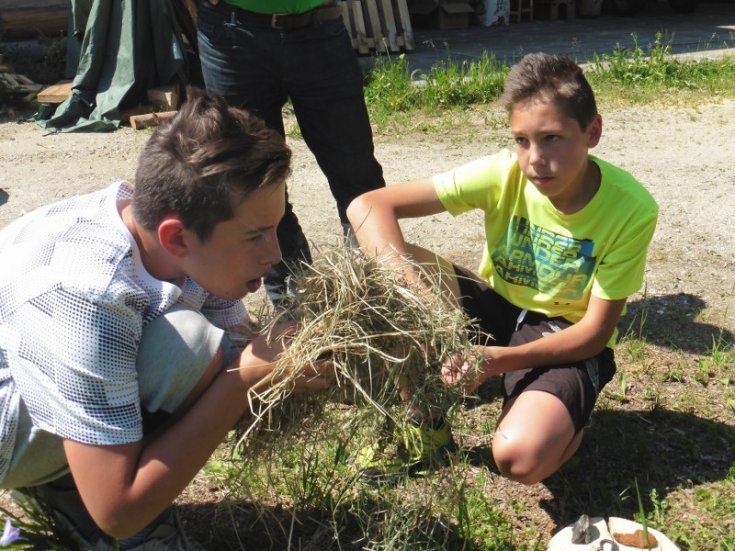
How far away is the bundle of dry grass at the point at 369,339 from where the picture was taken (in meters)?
2.06

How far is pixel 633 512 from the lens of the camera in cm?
270

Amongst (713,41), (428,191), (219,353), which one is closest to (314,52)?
(428,191)

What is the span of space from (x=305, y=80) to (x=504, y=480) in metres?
1.76

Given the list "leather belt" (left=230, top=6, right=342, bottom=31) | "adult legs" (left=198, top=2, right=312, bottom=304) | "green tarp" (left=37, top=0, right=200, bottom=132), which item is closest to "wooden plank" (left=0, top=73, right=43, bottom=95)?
"green tarp" (left=37, top=0, right=200, bottom=132)

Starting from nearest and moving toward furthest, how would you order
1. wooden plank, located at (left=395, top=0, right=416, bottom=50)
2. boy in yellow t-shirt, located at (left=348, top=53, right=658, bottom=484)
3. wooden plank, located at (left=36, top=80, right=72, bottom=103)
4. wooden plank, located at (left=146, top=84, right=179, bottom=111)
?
boy in yellow t-shirt, located at (left=348, top=53, right=658, bottom=484)
wooden plank, located at (left=146, top=84, right=179, bottom=111)
wooden plank, located at (left=36, top=80, right=72, bottom=103)
wooden plank, located at (left=395, top=0, right=416, bottom=50)

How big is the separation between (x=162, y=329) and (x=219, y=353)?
150 millimetres

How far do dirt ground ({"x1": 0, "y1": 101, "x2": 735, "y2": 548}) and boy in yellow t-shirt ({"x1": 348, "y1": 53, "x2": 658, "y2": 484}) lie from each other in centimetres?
30

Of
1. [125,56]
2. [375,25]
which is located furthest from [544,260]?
[375,25]

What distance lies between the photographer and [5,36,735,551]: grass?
2.38 meters

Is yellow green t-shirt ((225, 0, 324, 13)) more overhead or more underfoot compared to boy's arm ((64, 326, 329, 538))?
more overhead

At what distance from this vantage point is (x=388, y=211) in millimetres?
2910

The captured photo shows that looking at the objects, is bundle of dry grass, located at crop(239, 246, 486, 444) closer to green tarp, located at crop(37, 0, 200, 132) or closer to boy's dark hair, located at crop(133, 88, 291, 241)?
boy's dark hair, located at crop(133, 88, 291, 241)

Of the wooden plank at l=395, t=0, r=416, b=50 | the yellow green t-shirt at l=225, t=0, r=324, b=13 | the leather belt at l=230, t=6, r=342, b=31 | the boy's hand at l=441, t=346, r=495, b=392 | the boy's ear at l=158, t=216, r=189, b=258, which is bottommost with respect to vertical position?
the wooden plank at l=395, t=0, r=416, b=50

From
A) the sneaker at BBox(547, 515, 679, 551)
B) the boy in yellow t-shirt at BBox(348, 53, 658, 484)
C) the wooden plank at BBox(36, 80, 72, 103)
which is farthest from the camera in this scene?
the wooden plank at BBox(36, 80, 72, 103)
